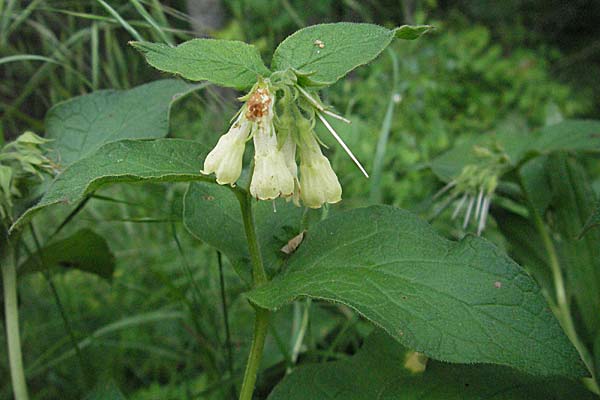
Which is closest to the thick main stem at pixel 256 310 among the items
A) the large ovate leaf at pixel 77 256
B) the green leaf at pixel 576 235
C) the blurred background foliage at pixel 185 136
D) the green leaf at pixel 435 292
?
the green leaf at pixel 435 292

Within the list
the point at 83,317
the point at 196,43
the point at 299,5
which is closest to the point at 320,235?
the point at 196,43

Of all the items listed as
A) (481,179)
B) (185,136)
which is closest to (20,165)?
(481,179)

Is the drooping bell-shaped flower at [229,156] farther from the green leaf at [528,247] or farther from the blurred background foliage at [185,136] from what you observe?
the green leaf at [528,247]

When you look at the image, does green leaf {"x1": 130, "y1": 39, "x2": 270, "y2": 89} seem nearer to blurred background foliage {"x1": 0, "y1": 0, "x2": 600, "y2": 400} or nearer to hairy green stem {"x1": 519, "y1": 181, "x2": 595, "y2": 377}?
blurred background foliage {"x1": 0, "y1": 0, "x2": 600, "y2": 400}

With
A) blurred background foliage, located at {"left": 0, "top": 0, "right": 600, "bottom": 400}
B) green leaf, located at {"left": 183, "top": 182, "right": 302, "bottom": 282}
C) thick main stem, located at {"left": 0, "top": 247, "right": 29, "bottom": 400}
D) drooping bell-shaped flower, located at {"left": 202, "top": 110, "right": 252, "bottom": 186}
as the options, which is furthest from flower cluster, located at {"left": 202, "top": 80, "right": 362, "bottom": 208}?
thick main stem, located at {"left": 0, "top": 247, "right": 29, "bottom": 400}

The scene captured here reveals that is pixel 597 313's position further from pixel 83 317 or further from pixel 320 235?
pixel 83 317

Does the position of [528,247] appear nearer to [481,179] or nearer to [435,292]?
[481,179]
